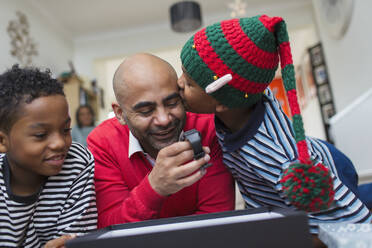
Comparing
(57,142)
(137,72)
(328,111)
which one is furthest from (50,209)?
(328,111)

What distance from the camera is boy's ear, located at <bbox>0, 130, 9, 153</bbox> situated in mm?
759

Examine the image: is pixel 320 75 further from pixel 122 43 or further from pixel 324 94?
pixel 122 43

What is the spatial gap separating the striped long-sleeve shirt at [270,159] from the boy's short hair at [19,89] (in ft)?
1.51

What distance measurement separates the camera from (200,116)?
1.07 m

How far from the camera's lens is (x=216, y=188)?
952 mm

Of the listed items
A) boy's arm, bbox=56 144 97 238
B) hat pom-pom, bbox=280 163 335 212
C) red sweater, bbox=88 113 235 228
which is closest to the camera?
hat pom-pom, bbox=280 163 335 212

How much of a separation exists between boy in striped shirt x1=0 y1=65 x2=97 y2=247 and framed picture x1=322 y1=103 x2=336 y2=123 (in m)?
3.92

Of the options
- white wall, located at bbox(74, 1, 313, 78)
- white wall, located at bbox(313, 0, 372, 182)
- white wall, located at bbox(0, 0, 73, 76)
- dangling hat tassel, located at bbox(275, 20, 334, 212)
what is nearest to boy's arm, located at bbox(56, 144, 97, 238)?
dangling hat tassel, located at bbox(275, 20, 334, 212)

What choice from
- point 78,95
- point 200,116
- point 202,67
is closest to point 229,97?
point 202,67

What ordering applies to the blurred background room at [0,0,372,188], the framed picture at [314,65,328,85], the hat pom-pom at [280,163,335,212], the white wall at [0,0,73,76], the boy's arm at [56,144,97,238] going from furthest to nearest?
1. the framed picture at [314,65,328,85]
2. the white wall at [0,0,73,76]
3. the blurred background room at [0,0,372,188]
4. the boy's arm at [56,144,97,238]
5. the hat pom-pom at [280,163,335,212]

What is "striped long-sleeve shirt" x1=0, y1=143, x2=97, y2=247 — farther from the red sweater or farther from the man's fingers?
the man's fingers

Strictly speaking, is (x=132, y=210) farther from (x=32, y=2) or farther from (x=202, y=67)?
(x=32, y=2)

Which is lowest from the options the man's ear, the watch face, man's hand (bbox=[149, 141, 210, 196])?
man's hand (bbox=[149, 141, 210, 196])

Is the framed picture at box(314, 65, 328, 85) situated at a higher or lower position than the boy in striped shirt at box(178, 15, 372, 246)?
higher
